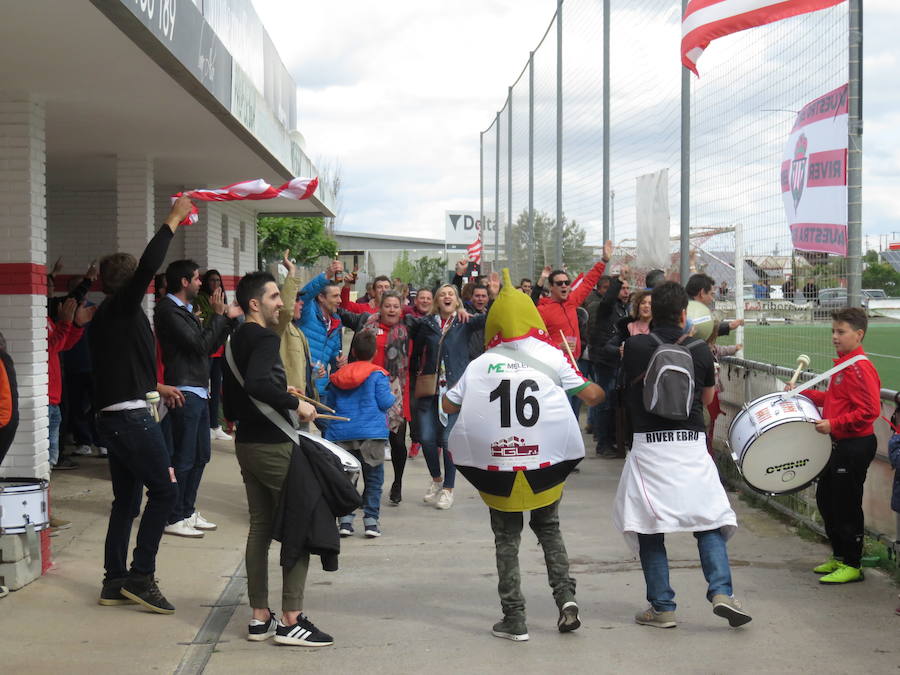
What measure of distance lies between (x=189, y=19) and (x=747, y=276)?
540 centimetres

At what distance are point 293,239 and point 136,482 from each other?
32.0 meters

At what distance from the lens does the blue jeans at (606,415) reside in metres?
11.2

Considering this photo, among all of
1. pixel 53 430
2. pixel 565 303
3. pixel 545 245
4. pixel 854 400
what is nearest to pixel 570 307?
pixel 565 303

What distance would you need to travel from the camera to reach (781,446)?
6047mm

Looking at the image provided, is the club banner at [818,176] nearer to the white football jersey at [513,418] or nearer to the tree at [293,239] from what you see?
the white football jersey at [513,418]

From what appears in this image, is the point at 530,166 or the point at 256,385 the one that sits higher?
the point at 530,166

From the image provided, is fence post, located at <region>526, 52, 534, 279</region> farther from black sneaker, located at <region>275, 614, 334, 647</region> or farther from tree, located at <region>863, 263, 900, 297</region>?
black sneaker, located at <region>275, 614, 334, 647</region>

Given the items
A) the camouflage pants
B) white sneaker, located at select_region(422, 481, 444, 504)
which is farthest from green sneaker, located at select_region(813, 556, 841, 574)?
white sneaker, located at select_region(422, 481, 444, 504)

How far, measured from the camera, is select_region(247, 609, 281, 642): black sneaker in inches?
209

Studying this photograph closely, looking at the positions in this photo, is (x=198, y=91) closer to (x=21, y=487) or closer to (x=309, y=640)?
(x=21, y=487)

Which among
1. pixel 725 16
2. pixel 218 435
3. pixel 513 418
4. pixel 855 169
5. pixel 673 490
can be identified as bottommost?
pixel 218 435

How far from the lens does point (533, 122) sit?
21.8m

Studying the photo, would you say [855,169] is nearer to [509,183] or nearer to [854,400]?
[854,400]

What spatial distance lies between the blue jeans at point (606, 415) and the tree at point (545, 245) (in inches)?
178
